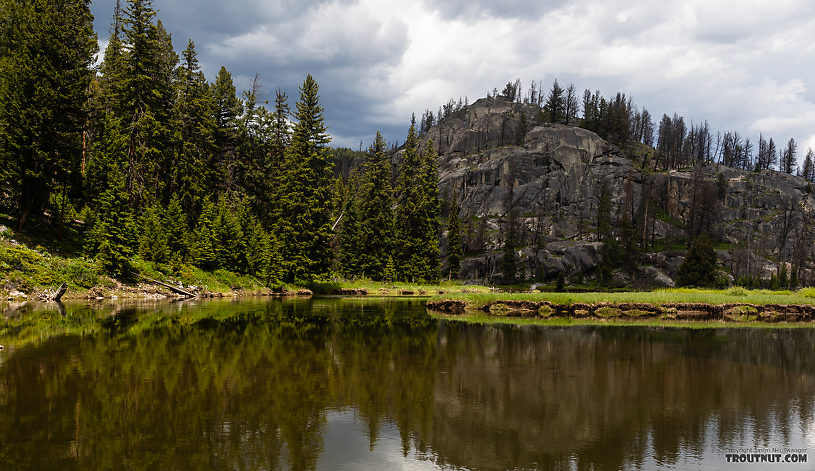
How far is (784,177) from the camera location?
17000 centimetres

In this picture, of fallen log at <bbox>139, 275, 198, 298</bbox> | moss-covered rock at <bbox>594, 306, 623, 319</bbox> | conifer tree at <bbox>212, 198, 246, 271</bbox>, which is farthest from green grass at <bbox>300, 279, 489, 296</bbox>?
moss-covered rock at <bbox>594, 306, 623, 319</bbox>

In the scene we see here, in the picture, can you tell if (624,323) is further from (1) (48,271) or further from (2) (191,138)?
(2) (191,138)

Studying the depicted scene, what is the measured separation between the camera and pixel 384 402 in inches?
391

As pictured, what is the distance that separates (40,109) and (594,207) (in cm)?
15278

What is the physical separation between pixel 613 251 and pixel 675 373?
113465 mm

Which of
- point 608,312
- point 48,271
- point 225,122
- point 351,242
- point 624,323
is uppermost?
point 225,122

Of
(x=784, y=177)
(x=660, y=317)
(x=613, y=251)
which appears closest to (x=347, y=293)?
(x=660, y=317)

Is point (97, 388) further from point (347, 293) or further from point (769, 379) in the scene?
point (347, 293)

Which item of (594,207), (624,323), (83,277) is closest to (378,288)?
(83,277)

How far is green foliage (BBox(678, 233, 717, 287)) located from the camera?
3463 inches

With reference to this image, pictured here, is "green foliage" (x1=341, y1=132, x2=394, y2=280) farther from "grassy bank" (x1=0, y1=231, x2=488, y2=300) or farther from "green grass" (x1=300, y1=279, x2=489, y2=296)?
"grassy bank" (x1=0, y1=231, x2=488, y2=300)

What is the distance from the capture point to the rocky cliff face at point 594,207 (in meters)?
122

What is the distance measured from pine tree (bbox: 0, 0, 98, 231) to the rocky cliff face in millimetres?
97575

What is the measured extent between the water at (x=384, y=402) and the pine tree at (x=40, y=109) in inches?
1009
